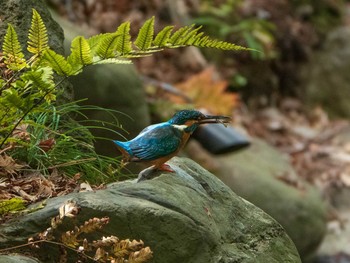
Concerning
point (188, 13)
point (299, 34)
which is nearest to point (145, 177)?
point (188, 13)

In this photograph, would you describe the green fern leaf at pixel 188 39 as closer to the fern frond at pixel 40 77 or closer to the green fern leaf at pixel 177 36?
the green fern leaf at pixel 177 36

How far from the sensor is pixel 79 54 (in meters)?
3.12

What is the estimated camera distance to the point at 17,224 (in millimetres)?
2969

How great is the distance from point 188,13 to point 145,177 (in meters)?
7.54

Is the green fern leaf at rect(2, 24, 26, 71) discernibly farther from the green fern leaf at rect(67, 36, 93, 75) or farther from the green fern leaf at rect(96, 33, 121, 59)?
the green fern leaf at rect(96, 33, 121, 59)

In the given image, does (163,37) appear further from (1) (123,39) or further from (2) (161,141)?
(2) (161,141)

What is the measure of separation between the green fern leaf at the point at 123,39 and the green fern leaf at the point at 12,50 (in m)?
0.39

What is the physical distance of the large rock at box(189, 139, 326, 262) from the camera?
772 centimetres

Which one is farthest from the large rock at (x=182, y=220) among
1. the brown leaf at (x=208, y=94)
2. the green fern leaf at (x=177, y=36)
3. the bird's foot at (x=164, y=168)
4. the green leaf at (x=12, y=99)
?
the brown leaf at (x=208, y=94)

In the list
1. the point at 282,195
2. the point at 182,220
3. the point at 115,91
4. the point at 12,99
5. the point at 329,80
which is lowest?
the point at 329,80

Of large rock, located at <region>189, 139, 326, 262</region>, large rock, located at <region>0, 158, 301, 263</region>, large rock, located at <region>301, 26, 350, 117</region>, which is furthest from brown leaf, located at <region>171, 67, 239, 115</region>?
large rock, located at <region>0, 158, 301, 263</region>

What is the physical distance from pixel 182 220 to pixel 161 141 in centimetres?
41

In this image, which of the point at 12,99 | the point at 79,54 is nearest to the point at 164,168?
the point at 79,54

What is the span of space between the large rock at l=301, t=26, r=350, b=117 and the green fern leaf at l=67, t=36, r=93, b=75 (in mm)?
8438
